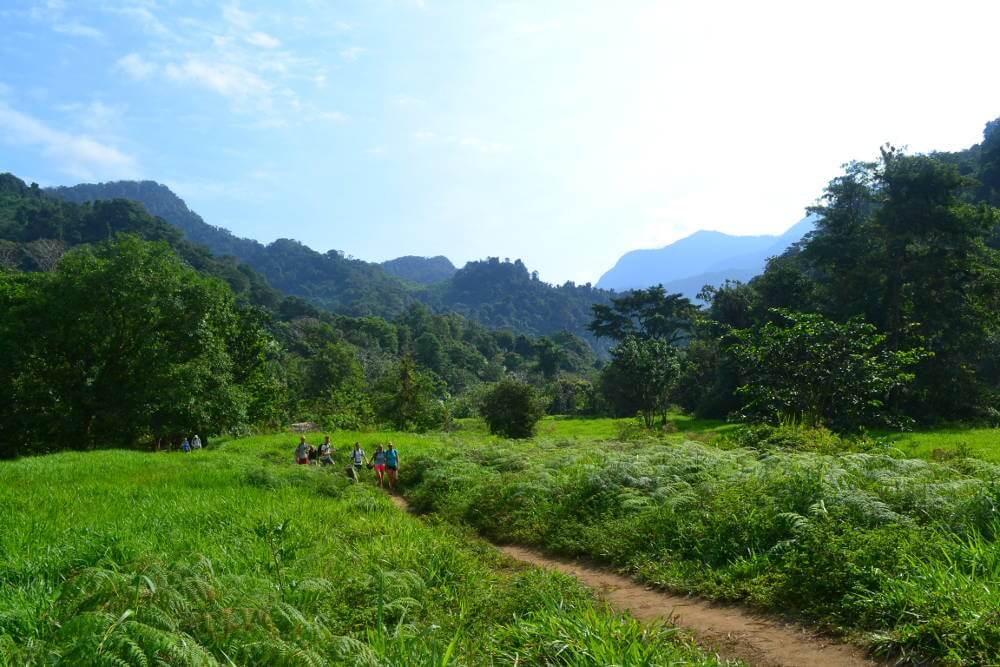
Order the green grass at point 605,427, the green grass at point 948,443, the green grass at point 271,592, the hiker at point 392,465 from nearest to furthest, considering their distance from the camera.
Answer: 1. the green grass at point 271,592
2. the green grass at point 948,443
3. the hiker at point 392,465
4. the green grass at point 605,427

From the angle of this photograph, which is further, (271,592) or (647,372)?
(647,372)

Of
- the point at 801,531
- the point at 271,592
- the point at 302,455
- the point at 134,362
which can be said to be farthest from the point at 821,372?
the point at 134,362

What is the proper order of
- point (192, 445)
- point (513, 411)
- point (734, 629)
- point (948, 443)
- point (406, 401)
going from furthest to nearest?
point (406, 401)
point (513, 411)
point (192, 445)
point (948, 443)
point (734, 629)

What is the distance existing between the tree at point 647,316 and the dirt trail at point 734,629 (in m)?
66.0

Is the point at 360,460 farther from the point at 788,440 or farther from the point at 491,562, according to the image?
the point at 788,440

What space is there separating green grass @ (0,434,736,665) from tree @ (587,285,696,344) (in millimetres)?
65147

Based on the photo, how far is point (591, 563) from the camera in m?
9.36

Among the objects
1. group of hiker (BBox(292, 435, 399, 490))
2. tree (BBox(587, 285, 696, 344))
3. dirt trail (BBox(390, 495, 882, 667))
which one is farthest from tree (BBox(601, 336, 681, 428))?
dirt trail (BBox(390, 495, 882, 667))

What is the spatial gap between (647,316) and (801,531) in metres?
68.6

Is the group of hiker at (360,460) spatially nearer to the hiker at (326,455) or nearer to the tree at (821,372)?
the hiker at (326,455)

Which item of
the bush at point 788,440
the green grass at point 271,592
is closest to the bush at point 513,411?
the bush at point 788,440

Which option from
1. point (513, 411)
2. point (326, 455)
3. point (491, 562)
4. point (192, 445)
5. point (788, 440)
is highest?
point (788, 440)

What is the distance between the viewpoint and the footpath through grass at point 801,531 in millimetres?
5367

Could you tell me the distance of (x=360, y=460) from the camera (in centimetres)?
1948
